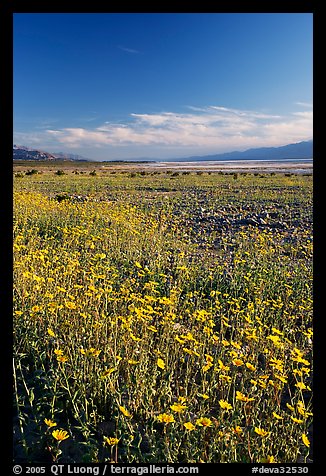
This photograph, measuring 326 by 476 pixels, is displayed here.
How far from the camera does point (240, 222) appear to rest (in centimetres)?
1088

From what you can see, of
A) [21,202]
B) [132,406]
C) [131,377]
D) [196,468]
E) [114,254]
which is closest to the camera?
[196,468]

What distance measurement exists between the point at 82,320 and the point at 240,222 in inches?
315

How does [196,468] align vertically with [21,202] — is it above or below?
below

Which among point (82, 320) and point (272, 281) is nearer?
point (82, 320)

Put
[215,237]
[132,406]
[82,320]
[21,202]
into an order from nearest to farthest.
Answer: [132,406]
[82,320]
[215,237]
[21,202]

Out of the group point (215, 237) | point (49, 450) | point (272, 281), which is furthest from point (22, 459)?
point (215, 237)
